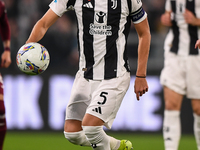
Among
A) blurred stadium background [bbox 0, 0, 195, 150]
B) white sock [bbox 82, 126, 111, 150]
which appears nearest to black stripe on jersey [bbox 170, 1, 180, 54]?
white sock [bbox 82, 126, 111, 150]

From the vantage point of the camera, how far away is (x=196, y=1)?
255 inches

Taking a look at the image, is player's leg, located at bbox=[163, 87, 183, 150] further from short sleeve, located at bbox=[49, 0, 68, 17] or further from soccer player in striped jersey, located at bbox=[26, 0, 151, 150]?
short sleeve, located at bbox=[49, 0, 68, 17]

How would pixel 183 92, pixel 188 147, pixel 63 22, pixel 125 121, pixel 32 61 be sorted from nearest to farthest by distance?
pixel 32 61 → pixel 183 92 → pixel 188 147 → pixel 125 121 → pixel 63 22

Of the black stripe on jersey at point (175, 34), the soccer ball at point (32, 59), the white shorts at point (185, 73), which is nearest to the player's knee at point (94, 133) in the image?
the soccer ball at point (32, 59)

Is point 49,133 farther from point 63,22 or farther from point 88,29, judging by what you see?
point 88,29

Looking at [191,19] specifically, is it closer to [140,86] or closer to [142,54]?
[142,54]

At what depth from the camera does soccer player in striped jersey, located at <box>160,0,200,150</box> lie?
20.9ft

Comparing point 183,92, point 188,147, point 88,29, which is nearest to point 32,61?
point 88,29

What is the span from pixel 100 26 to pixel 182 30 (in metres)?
2.06

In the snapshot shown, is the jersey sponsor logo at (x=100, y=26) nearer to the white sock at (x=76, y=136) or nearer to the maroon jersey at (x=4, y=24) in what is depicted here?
the white sock at (x=76, y=136)

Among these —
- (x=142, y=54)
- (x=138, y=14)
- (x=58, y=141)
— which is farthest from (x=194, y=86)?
(x=58, y=141)

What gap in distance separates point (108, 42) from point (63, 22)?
23.6ft

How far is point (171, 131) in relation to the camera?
246 inches

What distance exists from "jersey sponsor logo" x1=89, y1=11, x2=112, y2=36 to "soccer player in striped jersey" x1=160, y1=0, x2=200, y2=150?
1829 mm
